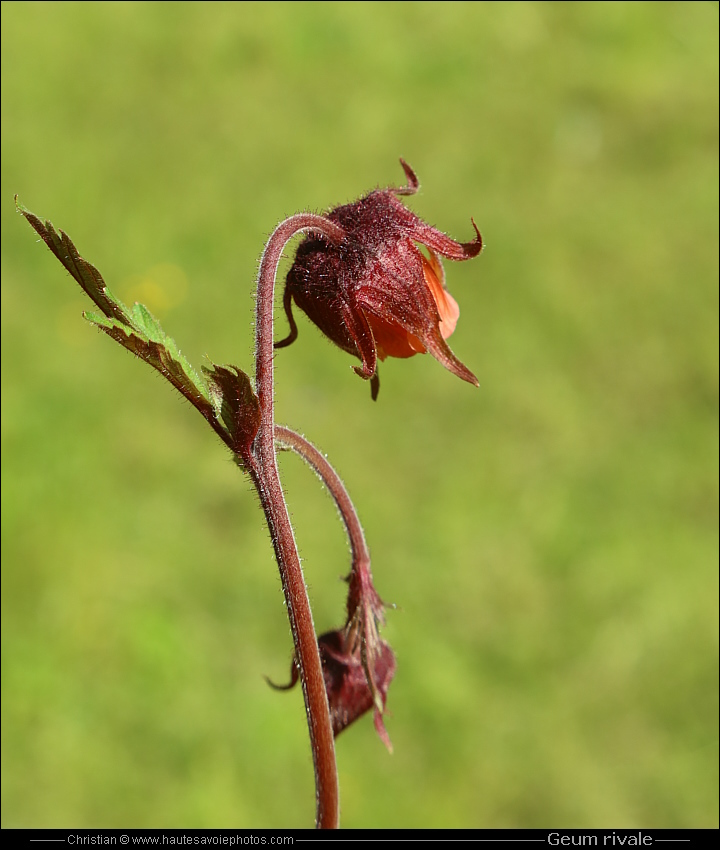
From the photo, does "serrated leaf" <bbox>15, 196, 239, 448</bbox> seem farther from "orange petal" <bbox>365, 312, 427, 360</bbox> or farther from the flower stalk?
"orange petal" <bbox>365, 312, 427, 360</bbox>

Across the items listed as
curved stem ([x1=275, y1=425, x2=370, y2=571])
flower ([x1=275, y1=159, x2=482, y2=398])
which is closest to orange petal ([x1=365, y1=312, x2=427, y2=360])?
flower ([x1=275, y1=159, x2=482, y2=398])

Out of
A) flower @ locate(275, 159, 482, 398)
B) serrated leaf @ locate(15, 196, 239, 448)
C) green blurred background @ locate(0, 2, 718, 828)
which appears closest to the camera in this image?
serrated leaf @ locate(15, 196, 239, 448)

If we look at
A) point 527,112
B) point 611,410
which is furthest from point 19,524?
point 527,112

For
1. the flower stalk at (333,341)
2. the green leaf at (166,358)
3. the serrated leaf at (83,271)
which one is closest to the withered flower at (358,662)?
the flower stalk at (333,341)

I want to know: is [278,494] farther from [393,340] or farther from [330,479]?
[393,340]

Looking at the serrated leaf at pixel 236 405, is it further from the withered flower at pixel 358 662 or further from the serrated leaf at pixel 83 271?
the withered flower at pixel 358 662

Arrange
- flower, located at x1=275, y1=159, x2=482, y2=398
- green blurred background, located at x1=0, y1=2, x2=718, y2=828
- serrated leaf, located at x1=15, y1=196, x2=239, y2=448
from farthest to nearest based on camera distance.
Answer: green blurred background, located at x1=0, y1=2, x2=718, y2=828 < flower, located at x1=275, y1=159, x2=482, y2=398 < serrated leaf, located at x1=15, y1=196, x2=239, y2=448

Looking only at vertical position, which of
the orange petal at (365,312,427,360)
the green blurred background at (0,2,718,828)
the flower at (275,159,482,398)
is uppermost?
the flower at (275,159,482,398)

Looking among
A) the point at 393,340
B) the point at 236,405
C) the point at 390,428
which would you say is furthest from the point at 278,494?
the point at 390,428
